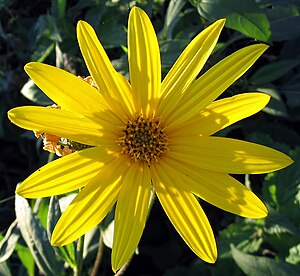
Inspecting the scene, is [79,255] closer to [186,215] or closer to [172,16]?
[186,215]

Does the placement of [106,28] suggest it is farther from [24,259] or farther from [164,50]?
[24,259]

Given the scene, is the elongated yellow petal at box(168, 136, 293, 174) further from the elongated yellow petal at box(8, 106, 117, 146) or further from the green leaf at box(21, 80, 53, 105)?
the green leaf at box(21, 80, 53, 105)

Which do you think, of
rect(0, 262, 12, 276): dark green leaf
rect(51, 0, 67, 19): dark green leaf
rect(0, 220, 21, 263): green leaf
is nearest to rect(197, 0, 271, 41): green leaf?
rect(51, 0, 67, 19): dark green leaf

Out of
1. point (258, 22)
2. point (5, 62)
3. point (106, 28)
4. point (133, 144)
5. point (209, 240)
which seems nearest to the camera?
point (209, 240)

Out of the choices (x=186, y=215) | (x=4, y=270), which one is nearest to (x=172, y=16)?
(x=186, y=215)

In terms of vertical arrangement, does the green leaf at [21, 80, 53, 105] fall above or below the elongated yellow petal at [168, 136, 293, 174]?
below

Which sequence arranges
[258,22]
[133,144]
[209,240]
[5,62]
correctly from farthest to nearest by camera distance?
[5,62] → [258,22] → [133,144] → [209,240]

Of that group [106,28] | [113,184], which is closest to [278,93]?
[106,28]
